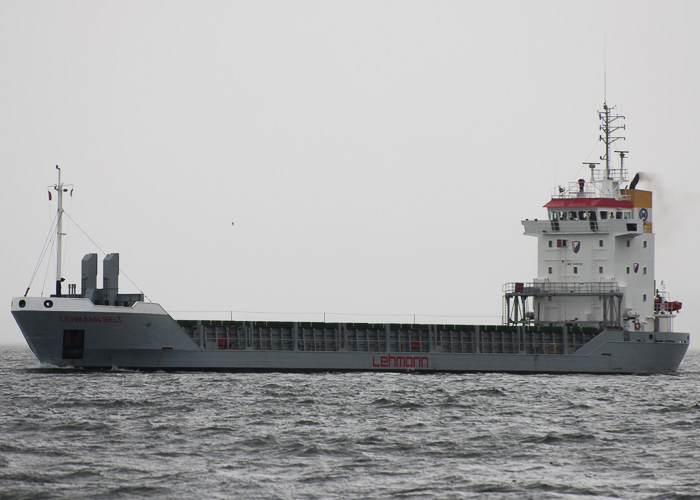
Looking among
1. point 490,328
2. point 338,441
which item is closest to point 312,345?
point 490,328

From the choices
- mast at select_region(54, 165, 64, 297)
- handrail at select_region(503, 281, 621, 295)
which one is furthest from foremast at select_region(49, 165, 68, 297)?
handrail at select_region(503, 281, 621, 295)

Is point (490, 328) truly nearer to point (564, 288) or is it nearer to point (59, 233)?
point (564, 288)

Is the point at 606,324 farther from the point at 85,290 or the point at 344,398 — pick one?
the point at 85,290

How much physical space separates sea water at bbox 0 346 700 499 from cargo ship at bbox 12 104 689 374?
4736mm

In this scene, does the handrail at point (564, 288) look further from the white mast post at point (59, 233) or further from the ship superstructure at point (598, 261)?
the white mast post at point (59, 233)

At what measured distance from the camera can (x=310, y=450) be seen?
76.0ft

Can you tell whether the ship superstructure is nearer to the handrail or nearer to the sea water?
the handrail

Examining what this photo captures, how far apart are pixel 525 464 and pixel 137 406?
14312mm

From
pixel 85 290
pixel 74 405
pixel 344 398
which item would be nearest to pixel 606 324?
pixel 344 398

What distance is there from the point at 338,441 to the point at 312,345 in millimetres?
25433

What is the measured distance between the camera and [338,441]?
2469 centimetres

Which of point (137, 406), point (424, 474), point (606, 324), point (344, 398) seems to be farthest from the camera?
point (606, 324)

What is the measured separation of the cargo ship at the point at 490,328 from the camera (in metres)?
44.6

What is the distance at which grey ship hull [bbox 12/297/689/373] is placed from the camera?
44.3m
